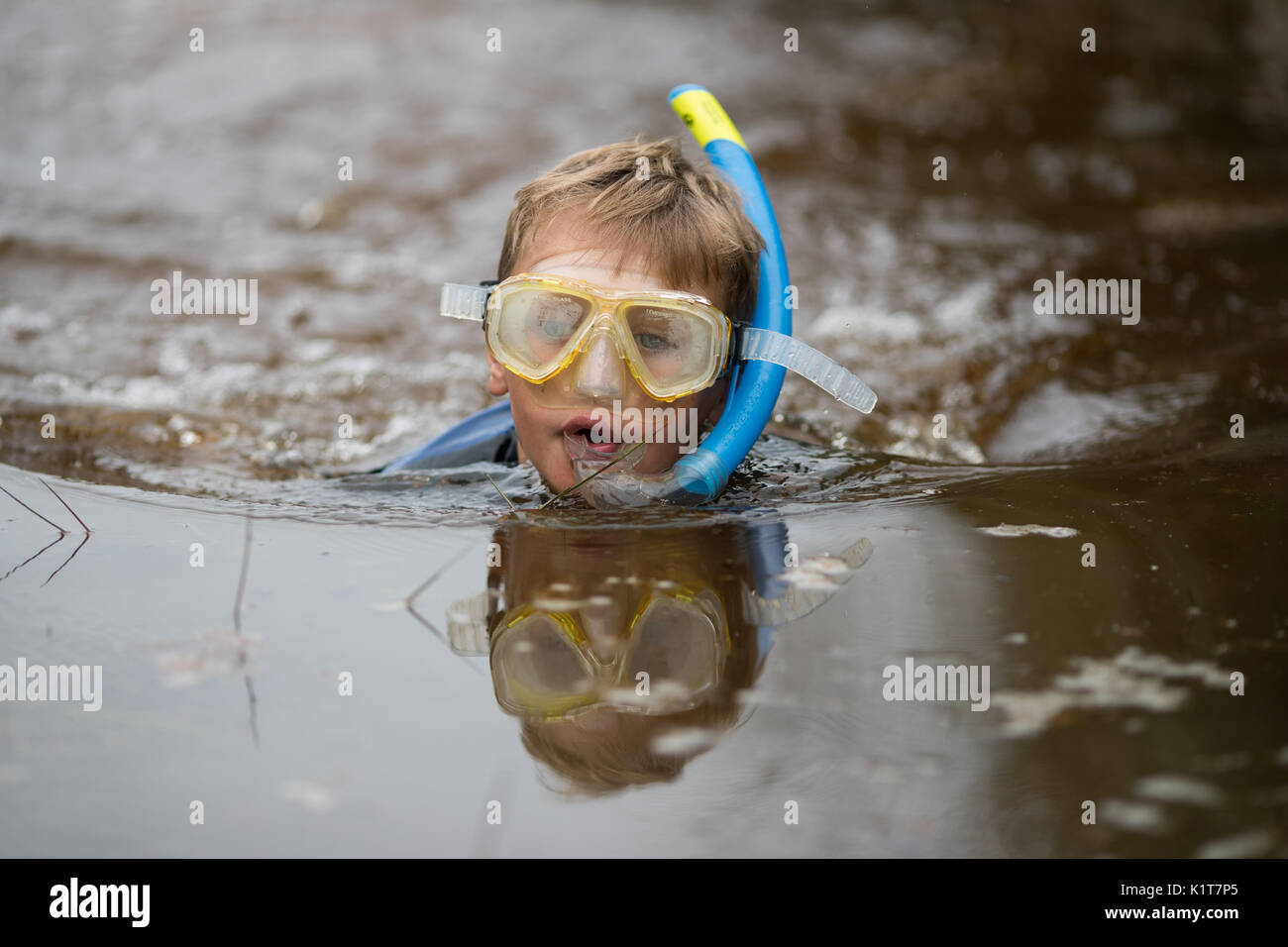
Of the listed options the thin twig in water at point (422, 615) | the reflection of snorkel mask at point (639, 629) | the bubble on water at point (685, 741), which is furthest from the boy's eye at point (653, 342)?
the bubble on water at point (685, 741)

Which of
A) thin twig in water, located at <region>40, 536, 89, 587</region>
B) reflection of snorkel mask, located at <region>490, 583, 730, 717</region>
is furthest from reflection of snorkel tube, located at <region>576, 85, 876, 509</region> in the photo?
thin twig in water, located at <region>40, 536, 89, 587</region>

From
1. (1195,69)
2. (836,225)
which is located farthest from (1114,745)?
(1195,69)

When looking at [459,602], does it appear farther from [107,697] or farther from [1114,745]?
[1114,745]

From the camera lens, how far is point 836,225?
6941mm

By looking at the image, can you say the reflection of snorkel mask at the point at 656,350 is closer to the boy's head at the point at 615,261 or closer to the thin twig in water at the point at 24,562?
the boy's head at the point at 615,261

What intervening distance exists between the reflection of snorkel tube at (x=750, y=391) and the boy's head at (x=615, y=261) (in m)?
0.05

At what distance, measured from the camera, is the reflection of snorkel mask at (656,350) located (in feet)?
8.87

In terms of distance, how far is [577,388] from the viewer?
274 centimetres

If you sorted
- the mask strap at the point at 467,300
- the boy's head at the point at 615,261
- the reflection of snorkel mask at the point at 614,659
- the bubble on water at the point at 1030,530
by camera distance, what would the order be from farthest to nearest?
the mask strap at the point at 467,300, the boy's head at the point at 615,261, the bubble on water at the point at 1030,530, the reflection of snorkel mask at the point at 614,659

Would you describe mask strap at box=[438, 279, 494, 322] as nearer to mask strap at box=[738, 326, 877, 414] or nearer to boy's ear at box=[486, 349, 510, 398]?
boy's ear at box=[486, 349, 510, 398]

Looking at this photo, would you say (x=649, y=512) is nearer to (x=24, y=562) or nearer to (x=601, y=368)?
(x=601, y=368)

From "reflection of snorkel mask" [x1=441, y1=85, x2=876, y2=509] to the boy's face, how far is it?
1.2 inches

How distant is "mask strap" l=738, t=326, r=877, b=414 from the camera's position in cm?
284
